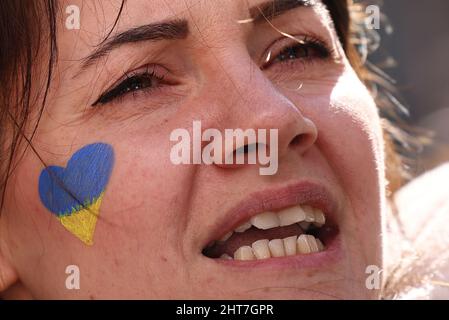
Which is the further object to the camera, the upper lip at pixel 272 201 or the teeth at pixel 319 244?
the teeth at pixel 319 244

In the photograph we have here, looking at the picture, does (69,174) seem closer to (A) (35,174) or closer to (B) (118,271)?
(A) (35,174)

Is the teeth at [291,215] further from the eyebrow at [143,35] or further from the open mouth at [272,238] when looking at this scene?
the eyebrow at [143,35]

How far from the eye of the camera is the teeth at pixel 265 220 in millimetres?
1577

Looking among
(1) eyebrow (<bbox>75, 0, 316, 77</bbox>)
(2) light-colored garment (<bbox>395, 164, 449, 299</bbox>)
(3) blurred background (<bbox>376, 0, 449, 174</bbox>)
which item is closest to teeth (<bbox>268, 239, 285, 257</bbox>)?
(1) eyebrow (<bbox>75, 0, 316, 77</bbox>)

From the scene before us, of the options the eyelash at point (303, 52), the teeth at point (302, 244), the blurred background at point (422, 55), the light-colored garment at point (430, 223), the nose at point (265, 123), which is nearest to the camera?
the nose at point (265, 123)

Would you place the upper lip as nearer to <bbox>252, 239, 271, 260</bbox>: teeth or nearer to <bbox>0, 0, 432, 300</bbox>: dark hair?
<bbox>252, 239, 271, 260</bbox>: teeth

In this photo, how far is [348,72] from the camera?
6.21ft

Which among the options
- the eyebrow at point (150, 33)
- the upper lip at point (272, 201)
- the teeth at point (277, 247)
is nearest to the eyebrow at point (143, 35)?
the eyebrow at point (150, 33)

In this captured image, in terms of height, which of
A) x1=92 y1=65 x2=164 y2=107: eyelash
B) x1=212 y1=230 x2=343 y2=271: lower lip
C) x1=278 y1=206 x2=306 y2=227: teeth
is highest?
x1=92 y1=65 x2=164 y2=107: eyelash

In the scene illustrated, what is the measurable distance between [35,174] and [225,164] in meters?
0.45

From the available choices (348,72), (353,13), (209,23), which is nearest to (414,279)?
(348,72)

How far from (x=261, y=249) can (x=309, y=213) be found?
0.13 meters

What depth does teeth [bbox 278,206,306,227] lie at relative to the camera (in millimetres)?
1615

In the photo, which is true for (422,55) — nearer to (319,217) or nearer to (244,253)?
(319,217)
